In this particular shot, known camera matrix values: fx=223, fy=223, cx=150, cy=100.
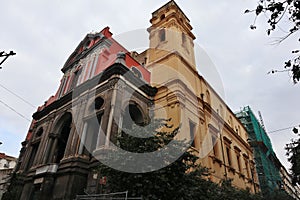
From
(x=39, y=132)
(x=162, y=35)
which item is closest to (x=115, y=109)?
(x=39, y=132)

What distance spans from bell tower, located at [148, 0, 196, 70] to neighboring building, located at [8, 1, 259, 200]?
105 millimetres

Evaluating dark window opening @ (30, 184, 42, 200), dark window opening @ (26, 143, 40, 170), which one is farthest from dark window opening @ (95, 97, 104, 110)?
dark window opening @ (26, 143, 40, 170)

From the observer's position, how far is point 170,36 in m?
22.0

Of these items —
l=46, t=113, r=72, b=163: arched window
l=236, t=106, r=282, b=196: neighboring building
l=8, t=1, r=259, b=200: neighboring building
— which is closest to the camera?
l=8, t=1, r=259, b=200: neighboring building

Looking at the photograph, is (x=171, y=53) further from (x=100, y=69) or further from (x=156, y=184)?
(x=156, y=184)

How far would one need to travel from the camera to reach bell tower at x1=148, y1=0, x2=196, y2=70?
21.4 meters

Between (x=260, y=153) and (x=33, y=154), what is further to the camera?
(x=260, y=153)

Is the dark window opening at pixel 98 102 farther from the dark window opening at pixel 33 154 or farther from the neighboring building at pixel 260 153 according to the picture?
the neighboring building at pixel 260 153

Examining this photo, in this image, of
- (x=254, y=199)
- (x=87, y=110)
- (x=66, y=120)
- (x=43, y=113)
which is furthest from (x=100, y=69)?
(x=254, y=199)

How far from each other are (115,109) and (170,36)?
11.3m

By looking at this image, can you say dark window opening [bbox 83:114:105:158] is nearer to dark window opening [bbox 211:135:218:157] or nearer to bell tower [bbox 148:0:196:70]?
bell tower [bbox 148:0:196:70]

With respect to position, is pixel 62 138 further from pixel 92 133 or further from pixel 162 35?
pixel 162 35

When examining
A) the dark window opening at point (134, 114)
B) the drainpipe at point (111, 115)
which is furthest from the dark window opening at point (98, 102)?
the dark window opening at point (134, 114)

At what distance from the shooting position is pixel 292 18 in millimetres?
4383
